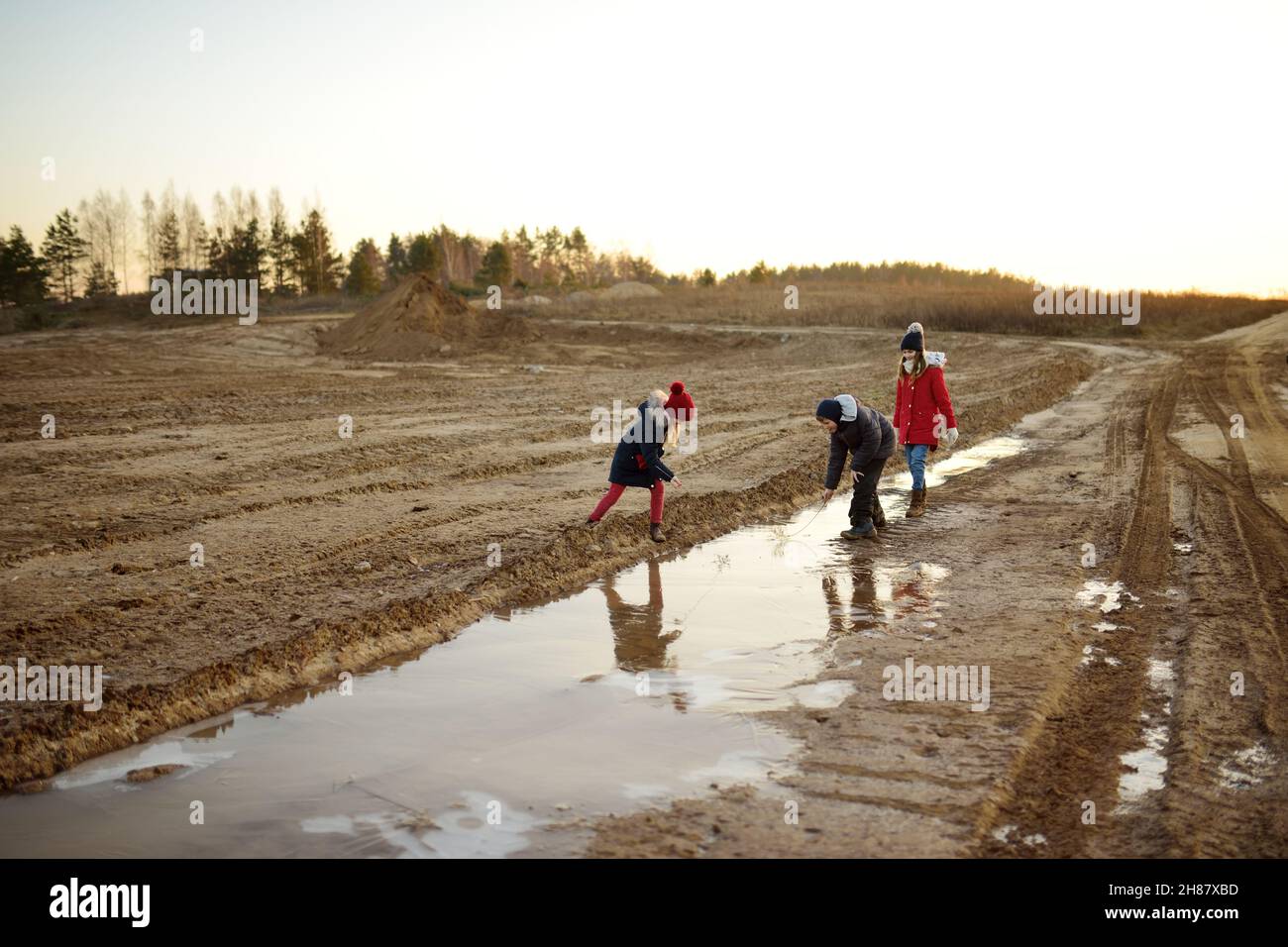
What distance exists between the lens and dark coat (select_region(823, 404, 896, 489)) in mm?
10672

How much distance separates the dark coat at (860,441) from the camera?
1067 cm

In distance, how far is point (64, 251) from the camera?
2992 inches

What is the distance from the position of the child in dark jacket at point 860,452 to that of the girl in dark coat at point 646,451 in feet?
5.24

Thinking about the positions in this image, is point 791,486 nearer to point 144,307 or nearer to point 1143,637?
point 1143,637

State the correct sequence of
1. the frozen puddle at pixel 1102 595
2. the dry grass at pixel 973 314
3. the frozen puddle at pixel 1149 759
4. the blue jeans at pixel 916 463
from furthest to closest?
the dry grass at pixel 973 314
the blue jeans at pixel 916 463
the frozen puddle at pixel 1102 595
the frozen puddle at pixel 1149 759

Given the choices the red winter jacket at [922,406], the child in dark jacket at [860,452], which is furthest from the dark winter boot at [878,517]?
the red winter jacket at [922,406]

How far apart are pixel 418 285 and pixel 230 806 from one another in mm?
36502

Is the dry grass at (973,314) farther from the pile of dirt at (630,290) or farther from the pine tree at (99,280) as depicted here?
the pine tree at (99,280)

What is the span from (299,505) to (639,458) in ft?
14.3

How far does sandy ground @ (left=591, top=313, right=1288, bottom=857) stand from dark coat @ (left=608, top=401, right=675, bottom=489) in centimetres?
222

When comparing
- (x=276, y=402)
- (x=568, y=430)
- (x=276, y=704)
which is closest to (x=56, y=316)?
(x=276, y=402)

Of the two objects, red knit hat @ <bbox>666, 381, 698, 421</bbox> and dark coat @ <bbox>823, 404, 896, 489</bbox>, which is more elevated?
red knit hat @ <bbox>666, 381, 698, 421</bbox>

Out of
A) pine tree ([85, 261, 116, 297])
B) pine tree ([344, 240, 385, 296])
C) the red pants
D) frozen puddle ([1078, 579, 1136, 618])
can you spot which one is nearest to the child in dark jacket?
the red pants

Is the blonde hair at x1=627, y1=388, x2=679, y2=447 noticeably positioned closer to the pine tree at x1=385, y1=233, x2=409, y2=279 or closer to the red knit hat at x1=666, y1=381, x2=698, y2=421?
the red knit hat at x1=666, y1=381, x2=698, y2=421
